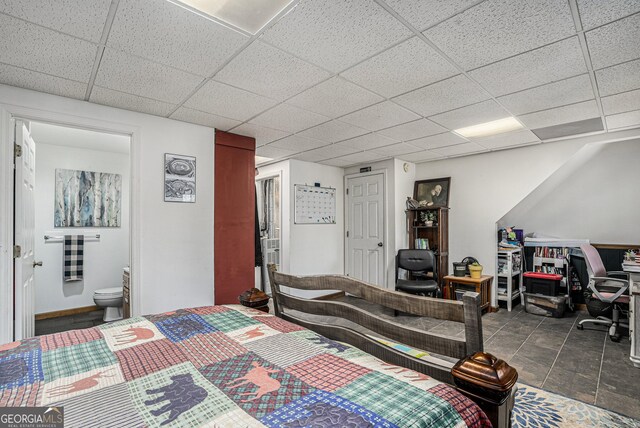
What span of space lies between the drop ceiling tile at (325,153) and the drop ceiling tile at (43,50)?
2.72m

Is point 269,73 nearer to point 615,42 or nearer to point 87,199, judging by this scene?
point 615,42

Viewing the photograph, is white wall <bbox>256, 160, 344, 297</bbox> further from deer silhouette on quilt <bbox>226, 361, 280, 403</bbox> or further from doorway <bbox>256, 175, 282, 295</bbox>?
deer silhouette on quilt <bbox>226, 361, 280, 403</bbox>

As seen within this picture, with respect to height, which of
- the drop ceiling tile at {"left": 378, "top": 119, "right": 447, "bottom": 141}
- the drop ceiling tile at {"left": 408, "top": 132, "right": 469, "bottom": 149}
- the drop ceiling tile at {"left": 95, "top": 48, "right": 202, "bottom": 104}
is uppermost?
the drop ceiling tile at {"left": 95, "top": 48, "right": 202, "bottom": 104}

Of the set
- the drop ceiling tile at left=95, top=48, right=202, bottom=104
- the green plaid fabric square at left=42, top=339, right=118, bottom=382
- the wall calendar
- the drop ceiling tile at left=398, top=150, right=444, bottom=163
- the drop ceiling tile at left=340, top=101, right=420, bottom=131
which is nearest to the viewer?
the green plaid fabric square at left=42, top=339, right=118, bottom=382

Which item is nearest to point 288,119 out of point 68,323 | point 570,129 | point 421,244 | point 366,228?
point 366,228

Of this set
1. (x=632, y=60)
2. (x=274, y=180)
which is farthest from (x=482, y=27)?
(x=274, y=180)

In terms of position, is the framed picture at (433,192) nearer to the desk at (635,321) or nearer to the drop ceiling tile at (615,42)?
the desk at (635,321)

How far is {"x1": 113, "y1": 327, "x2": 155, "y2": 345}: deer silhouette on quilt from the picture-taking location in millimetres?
1413

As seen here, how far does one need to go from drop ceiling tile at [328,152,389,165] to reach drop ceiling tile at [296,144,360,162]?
7.0 inches

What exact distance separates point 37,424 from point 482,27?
240 cm

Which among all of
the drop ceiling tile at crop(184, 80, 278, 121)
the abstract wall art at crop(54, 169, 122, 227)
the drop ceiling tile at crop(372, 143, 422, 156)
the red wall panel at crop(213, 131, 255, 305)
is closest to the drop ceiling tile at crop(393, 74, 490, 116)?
the drop ceiling tile at crop(184, 80, 278, 121)

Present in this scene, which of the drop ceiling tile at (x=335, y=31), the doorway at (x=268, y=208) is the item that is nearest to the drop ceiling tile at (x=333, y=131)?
the drop ceiling tile at (x=335, y=31)

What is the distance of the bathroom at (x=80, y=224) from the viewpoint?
397 cm

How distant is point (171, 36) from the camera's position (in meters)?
1.70
